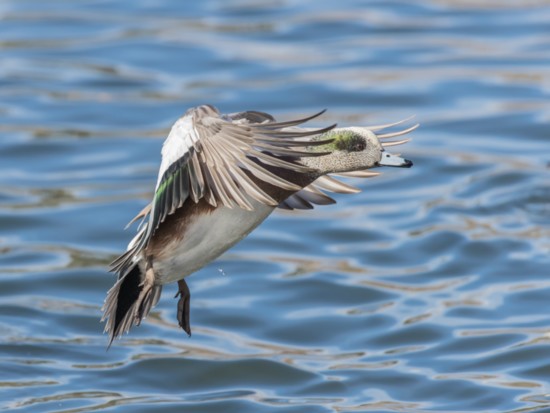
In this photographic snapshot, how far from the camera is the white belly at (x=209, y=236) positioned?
5012 millimetres

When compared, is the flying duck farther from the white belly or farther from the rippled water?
the rippled water

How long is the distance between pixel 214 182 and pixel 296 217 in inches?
167

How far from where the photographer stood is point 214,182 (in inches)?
191

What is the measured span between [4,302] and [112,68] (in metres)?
4.60

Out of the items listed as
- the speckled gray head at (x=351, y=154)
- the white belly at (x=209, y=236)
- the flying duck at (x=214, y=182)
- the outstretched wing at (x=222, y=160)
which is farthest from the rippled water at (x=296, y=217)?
the outstretched wing at (x=222, y=160)

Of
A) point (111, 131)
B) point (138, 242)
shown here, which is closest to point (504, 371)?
point (138, 242)

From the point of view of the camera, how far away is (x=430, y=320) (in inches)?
296

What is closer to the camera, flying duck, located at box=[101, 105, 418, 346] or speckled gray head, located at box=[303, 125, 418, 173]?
flying duck, located at box=[101, 105, 418, 346]

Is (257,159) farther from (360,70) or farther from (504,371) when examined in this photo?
(360,70)

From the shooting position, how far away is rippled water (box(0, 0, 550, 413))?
692 centimetres

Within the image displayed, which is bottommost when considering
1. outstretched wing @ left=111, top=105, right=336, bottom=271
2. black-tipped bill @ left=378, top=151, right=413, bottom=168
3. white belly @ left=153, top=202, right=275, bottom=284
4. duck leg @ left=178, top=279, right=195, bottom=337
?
duck leg @ left=178, top=279, right=195, bottom=337

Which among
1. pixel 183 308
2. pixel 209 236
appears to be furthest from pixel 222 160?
pixel 183 308

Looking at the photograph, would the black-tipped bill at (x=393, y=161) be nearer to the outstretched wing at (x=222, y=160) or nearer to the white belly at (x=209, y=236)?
the outstretched wing at (x=222, y=160)

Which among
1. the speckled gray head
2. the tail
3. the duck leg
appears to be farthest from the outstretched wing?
the duck leg
